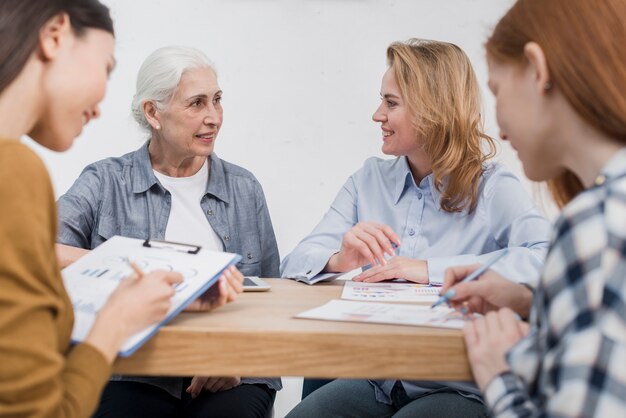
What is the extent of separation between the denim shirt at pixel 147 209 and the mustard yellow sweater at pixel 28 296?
1.09 m

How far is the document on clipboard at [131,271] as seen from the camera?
3.09 feet

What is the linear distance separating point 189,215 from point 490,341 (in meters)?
1.14

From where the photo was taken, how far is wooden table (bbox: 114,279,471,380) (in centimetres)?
92

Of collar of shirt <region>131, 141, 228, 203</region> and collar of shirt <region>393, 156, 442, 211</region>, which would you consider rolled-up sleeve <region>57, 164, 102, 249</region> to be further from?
collar of shirt <region>393, 156, 442, 211</region>

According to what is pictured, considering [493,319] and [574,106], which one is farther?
[493,319]

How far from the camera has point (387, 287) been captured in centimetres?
141

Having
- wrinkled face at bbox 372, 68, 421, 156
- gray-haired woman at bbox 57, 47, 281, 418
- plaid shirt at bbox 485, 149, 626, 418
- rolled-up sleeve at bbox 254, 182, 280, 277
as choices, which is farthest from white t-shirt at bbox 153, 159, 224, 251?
plaid shirt at bbox 485, 149, 626, 418

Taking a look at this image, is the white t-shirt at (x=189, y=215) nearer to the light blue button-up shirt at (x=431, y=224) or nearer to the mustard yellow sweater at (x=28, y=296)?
the light blue button-up shirt at (x=431, y=224)

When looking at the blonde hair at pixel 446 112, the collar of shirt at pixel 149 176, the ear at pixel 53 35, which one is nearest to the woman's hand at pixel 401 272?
the blonde hair at pixel 446 112

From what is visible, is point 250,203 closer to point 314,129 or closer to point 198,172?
point 198,172

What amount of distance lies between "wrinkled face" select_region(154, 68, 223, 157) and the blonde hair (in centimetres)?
53

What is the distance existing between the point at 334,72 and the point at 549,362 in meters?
1.86

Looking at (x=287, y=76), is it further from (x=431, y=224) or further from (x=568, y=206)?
(x=568, y=206)

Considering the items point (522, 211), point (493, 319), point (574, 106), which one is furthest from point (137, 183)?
point (574, 106)
